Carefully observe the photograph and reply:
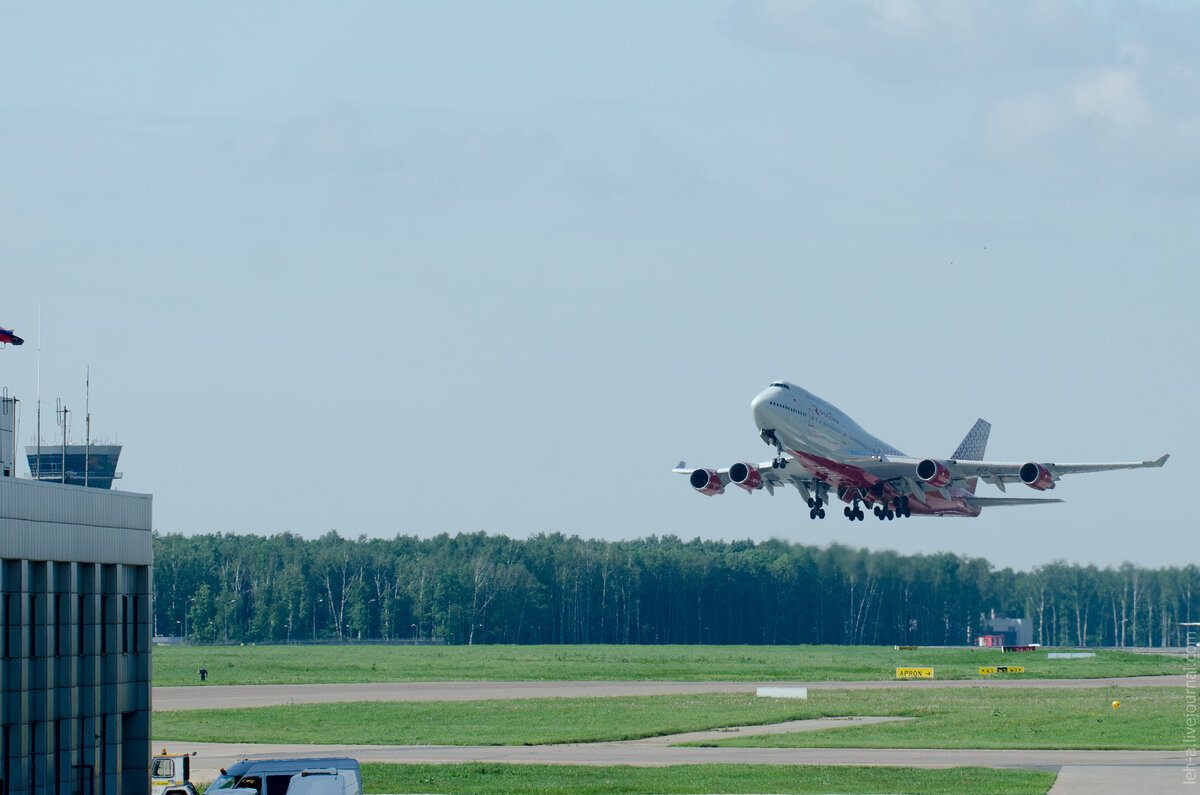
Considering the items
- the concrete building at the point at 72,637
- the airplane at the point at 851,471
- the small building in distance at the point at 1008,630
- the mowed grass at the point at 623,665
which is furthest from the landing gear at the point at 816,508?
the small building in distance at the point at 1008,630

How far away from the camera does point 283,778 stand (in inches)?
1219

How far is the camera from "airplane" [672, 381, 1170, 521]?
73.6 metres

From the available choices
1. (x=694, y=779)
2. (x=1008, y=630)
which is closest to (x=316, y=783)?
(x=694, y=779)

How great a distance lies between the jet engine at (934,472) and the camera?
3140 inches

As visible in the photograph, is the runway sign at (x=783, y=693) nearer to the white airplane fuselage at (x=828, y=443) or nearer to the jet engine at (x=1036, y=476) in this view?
the white airplane fuselage at (x=828, y=443)

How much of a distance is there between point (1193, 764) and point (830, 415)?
28163mm

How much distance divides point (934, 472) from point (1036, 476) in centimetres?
542

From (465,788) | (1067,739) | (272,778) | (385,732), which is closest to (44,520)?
(272,778)

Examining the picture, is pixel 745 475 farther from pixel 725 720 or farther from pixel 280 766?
pixel 280 766

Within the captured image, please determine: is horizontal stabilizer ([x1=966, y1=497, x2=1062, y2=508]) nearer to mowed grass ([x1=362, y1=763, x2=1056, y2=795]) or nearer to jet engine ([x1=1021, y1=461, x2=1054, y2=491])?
jet engine ([x1=1021, y1=461, x2=1054, y2=491])

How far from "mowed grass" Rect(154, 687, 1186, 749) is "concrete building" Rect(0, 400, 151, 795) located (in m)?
18.1

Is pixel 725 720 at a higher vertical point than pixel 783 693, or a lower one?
higher

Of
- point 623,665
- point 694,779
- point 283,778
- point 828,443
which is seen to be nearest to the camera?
point 283,778

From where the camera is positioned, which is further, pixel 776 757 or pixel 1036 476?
pixel 1036 476
